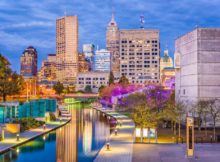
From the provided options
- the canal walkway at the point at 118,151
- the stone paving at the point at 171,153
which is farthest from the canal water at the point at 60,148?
the stone paving at the point at 171,153

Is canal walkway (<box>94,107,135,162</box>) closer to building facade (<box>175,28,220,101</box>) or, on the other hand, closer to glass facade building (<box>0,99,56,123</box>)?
building facade (<box>175,28,220,101</box>)

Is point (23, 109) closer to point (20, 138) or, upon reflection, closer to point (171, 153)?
point (20, 138)

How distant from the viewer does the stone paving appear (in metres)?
27.8

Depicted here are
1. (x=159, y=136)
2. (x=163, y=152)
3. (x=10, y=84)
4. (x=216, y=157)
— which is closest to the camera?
(x=216, y=157)

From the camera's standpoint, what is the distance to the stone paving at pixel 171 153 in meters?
27.8

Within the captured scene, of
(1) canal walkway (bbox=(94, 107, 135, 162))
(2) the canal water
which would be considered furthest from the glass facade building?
(1) canal walkway (bbox=(94, 107, 135, 162))

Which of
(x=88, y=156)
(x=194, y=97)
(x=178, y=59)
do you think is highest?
(x=178, y=59)

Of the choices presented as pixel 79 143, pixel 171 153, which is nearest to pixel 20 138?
pixel 79 143

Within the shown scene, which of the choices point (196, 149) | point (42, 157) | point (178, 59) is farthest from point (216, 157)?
point (178, 59)

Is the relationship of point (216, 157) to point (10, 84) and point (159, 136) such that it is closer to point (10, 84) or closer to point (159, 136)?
point (159, 136)

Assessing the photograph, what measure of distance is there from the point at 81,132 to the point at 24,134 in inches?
413

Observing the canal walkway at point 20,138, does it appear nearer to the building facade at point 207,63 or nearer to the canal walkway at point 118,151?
the canal walkway at point 118,151

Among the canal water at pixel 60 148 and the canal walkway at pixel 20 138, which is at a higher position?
the canal walkway at pixel 20 138

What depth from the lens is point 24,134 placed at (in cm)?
4462
